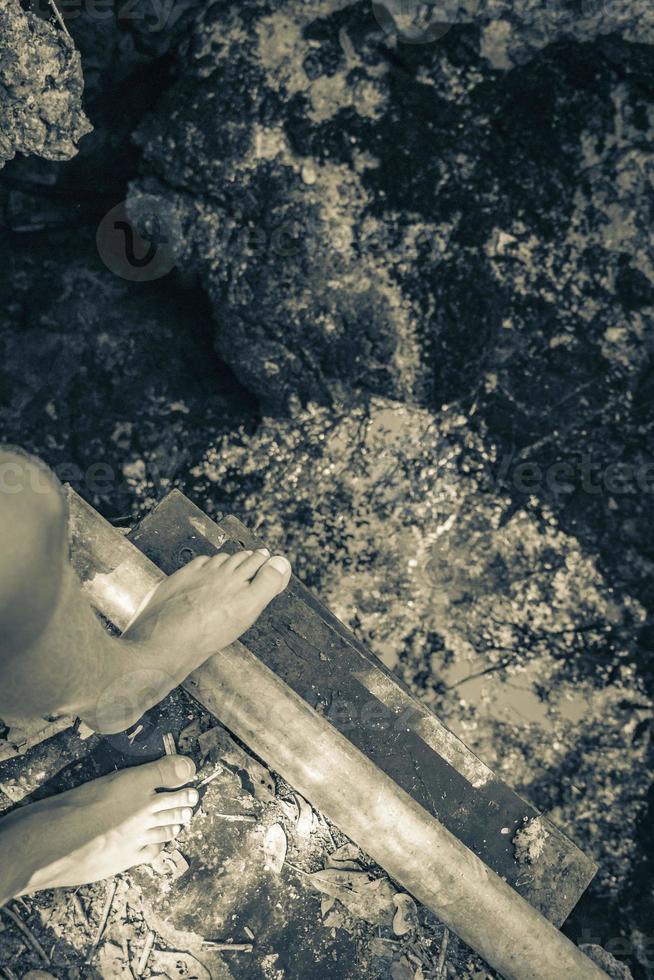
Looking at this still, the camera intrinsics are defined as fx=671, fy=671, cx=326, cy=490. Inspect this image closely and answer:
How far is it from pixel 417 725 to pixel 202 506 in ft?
3.17

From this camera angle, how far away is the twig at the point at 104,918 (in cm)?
180

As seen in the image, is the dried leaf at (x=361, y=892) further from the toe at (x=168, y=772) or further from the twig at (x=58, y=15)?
the twig at (x=58, y=15)

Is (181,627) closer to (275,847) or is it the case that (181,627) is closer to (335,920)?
(275,847)

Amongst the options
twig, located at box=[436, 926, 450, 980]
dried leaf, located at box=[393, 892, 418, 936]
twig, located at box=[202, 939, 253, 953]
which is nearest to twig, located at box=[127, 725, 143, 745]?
twig, located at box=[202, 939, 253, 953]

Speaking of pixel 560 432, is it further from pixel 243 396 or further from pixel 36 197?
pixel 36 197

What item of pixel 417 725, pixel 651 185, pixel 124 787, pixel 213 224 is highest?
pixel 651 185

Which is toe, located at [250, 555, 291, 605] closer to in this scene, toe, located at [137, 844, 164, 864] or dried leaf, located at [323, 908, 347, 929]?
toe, located at [137, 844, 164, 864]

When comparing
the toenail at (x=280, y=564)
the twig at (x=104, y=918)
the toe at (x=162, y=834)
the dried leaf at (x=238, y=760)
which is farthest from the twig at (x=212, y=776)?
the toenail at (x=280, y=564)

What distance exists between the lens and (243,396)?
7.38 ft

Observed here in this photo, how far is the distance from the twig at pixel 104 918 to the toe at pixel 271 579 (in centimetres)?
88

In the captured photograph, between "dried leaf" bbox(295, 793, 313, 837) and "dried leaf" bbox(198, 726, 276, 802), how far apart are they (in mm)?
84

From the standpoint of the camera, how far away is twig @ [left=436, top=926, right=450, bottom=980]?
1.84 m

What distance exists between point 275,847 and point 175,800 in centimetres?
31

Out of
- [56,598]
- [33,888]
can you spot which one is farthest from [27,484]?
[33,888]
